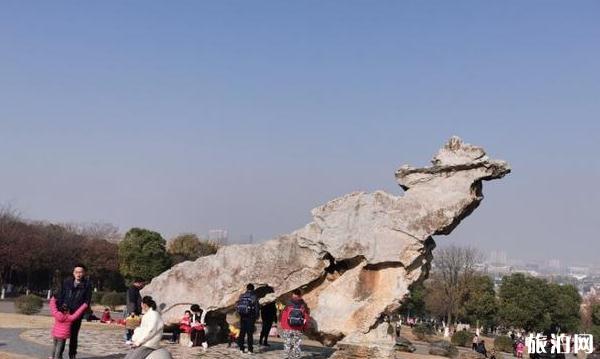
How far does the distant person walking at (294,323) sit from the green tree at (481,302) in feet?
195

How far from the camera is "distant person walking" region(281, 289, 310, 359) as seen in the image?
16.5 metres

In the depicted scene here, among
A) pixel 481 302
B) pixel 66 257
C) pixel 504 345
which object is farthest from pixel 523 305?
pixel 66 257

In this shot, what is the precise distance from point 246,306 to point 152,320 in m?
7.85

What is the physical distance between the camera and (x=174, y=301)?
1941 cm

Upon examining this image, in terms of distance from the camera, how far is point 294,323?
16.4 metres

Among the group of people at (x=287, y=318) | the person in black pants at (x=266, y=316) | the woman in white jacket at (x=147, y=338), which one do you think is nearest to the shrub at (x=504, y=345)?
the person in black pants at (x=266, y=316)

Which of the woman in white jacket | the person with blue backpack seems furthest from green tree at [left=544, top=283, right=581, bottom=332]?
the woman in white jacket

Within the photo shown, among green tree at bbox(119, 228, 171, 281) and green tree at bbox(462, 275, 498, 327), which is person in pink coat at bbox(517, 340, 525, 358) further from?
green tree at bbox(119, 228, 171, 281)

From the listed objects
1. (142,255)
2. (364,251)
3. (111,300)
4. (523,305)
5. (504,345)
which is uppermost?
(142,255)

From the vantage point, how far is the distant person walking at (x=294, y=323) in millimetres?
16453

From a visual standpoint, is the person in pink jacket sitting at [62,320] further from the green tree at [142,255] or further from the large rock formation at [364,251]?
the green tree at [142,255]

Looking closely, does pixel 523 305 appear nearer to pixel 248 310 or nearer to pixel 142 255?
pixel 142 255

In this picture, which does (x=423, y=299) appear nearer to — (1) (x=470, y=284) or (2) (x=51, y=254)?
(1) (x=470, y=284)

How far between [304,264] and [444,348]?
721 inches
